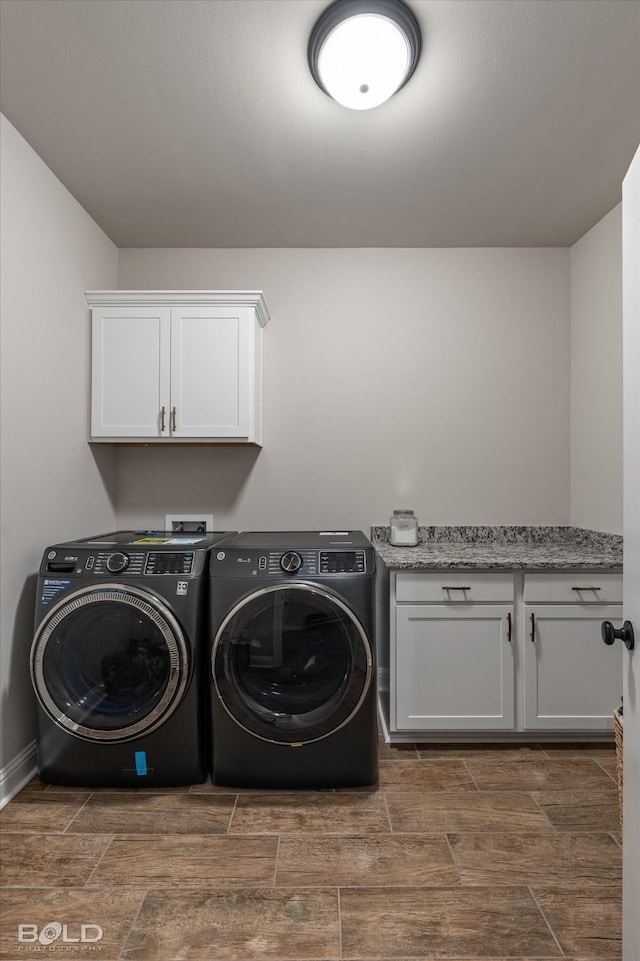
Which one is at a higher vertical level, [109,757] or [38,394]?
[38,394]

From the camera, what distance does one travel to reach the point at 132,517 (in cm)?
327

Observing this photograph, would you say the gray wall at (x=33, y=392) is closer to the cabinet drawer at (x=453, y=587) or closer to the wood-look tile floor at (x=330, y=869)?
the wood-look tile floor at (x=330, y=869)

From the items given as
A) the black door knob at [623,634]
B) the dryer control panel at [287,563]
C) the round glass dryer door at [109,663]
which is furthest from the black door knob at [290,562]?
the black door knob at [623,634]

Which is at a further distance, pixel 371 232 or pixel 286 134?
pixel 371 232

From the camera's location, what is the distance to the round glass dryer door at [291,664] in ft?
7.20

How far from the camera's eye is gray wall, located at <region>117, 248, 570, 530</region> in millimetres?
3262

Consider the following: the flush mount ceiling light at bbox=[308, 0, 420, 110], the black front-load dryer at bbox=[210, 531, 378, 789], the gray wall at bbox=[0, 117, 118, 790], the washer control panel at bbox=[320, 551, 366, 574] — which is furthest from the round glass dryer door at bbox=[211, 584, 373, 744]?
the flush mount ceiling light at bbox=[308, 0, 420, 110]

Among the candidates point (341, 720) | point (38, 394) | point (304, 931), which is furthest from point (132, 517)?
point (304, 931)

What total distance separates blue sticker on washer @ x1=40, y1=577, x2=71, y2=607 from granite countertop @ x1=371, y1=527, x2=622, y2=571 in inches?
52.8

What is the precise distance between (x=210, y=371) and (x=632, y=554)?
2175mm

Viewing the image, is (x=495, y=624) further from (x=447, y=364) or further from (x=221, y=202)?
(x=221, y=202)

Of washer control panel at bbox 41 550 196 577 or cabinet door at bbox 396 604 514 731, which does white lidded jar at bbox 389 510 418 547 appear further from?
washer control panel at bbox 41 550 196 577

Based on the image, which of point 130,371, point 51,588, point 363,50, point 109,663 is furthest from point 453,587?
point 363,50

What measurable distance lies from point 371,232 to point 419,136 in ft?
2.83
